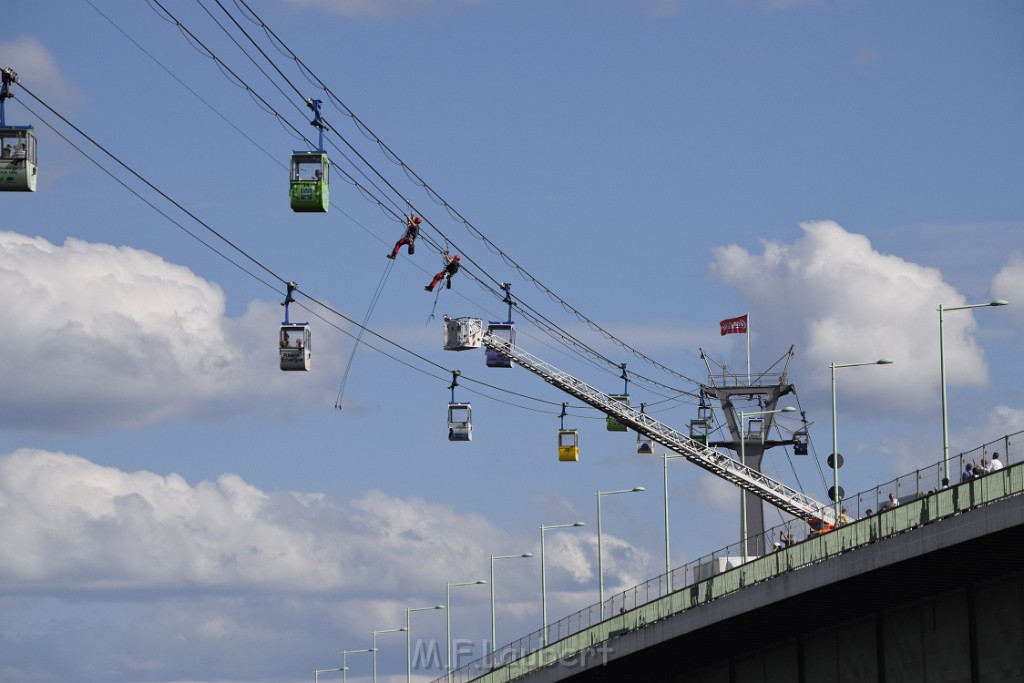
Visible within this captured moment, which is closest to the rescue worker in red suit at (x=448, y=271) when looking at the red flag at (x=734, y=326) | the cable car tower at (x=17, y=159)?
the cable car tower at (x=17, y=159)

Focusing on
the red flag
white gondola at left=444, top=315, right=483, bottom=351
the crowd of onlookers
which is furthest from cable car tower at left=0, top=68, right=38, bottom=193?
the red flag

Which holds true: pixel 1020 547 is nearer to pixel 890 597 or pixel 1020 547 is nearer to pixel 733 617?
pixel 890 597

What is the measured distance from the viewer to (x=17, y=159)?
48812 millimetres

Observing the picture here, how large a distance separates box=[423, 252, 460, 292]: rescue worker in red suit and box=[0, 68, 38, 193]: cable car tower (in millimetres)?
31478

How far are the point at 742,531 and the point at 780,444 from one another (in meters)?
24.0

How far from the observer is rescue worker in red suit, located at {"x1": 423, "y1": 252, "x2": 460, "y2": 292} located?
7956cm

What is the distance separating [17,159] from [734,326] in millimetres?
110428

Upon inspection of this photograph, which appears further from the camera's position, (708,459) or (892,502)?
(708,459)

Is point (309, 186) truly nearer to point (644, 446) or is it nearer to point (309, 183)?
point (309, 183)

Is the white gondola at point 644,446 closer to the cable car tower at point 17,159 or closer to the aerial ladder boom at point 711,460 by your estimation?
the aerial ladder boom at point 711,460

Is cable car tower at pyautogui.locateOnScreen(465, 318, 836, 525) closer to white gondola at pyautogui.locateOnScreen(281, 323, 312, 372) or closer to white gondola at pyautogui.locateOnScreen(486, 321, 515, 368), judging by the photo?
white gondola at pyautogui.locateOnScreen(486, 321, 515, 368)

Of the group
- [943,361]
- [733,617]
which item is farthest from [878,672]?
[943,361]

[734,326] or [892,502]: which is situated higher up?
[734,326]

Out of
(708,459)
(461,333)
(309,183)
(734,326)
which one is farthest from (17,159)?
(734,326)
